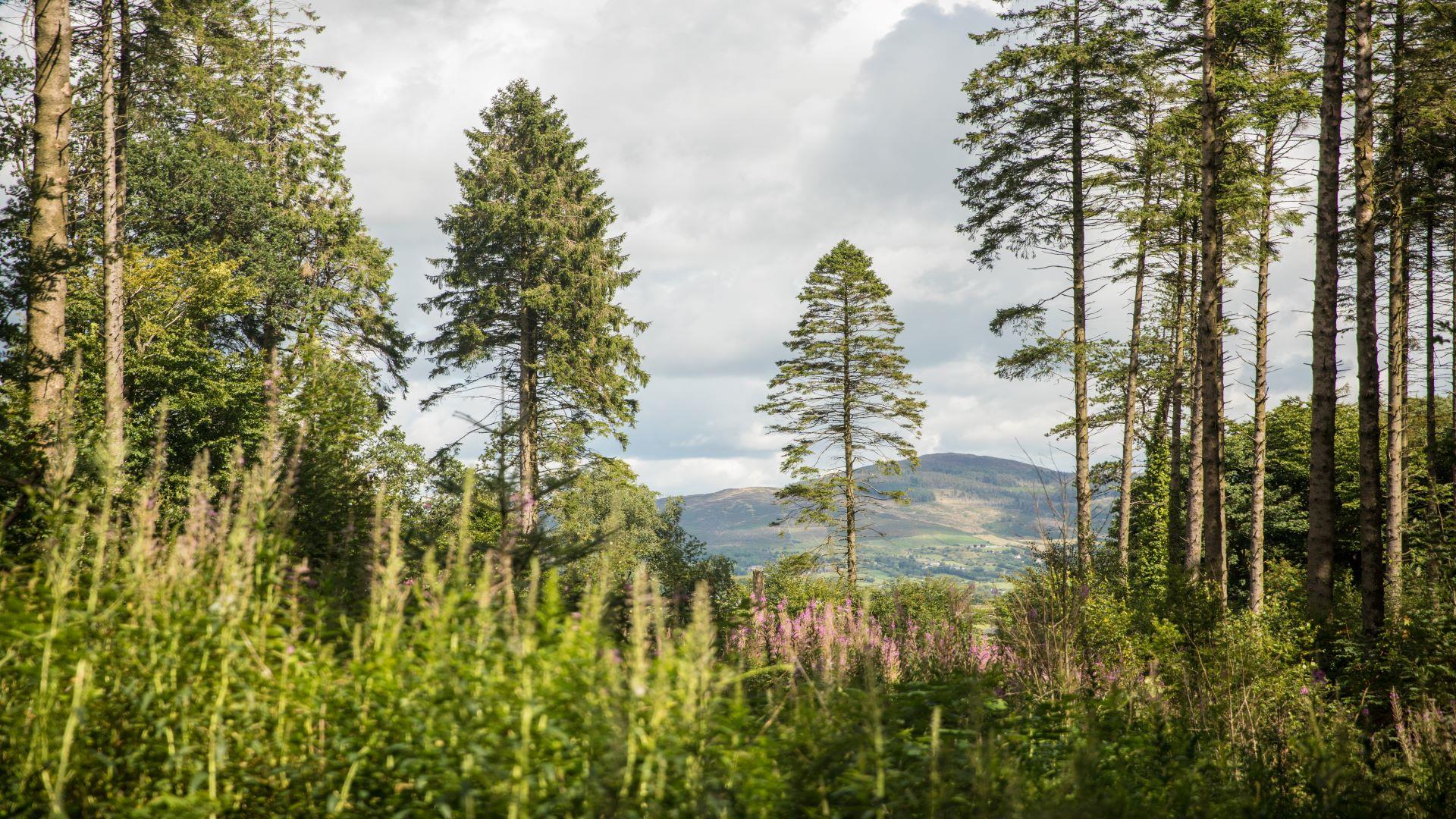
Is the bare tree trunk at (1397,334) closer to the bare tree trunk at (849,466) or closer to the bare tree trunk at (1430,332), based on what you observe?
the bare tree trunk at (1430,332)

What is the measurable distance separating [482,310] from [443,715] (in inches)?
920

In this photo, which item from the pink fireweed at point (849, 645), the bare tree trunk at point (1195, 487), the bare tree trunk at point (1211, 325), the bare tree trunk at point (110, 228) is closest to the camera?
the pink fireweed at point (849, 645)

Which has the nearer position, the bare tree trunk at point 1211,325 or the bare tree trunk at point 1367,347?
the bare tree trunk at point 1367,347

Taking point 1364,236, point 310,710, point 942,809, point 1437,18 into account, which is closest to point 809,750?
point 942,809

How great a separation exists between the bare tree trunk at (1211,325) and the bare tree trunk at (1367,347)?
5.74 feet

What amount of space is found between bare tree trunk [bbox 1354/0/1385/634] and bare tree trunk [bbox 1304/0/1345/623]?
0.35 meters

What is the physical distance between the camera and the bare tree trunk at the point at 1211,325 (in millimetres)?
11898

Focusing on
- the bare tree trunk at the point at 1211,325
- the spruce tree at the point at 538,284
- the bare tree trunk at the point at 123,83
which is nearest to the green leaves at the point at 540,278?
the spruce tree at the point at 538,284

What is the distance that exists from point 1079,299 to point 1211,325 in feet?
17.7

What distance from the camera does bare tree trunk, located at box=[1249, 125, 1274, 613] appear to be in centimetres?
1521

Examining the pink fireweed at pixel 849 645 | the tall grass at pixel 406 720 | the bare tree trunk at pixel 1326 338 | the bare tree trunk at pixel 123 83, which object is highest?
the bare tree trunk at pixel 123 83

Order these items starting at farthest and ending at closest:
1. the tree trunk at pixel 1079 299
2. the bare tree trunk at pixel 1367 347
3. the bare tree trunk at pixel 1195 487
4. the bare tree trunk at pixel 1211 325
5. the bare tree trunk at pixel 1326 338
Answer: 1. the tree trunk at pixel 1079 299
2. the bare tree trunk at pixel 1195 487
3. the bare tree trunk at pixel 1211 325
4. the bare tree trunk at pixel 1326 338
5. the bare tree trunk at pixel 1367 347

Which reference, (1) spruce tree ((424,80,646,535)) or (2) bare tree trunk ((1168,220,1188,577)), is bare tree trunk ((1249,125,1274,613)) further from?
(1) spruce tree ((424,80,646,535))

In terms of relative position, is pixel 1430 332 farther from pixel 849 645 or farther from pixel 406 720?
pixel 406 720
